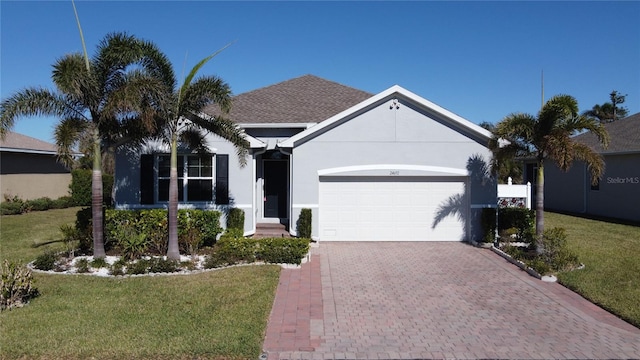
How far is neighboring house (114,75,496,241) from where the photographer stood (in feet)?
43.4

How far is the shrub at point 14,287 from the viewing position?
23.0 feet

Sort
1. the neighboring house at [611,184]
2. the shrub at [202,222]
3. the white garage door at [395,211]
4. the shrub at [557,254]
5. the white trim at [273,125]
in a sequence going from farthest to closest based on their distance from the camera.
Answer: the neighboring house at [611,184] → the white trim at [273,125] → the white garage door at [395,211] → the shrub at [202,222] → the shrub at [557,254]

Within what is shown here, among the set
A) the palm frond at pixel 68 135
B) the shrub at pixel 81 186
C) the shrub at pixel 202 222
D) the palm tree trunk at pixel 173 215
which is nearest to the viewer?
the palm frond at pixel 68 135

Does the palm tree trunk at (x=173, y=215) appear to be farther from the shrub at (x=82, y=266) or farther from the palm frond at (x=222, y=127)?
the shrub at (x=82, y=266)

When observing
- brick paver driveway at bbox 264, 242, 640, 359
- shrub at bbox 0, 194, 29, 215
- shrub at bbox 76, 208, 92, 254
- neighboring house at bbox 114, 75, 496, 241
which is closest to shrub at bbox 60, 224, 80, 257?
shrub at bbox 76, 208, 92, 254

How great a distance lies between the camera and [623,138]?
64.5 feet

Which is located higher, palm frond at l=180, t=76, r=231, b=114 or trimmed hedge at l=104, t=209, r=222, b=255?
palm frond at l=180, t=76, r=231, b=114

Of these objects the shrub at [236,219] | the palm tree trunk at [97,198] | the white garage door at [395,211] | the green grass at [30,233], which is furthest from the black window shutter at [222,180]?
the green grass at [30,233]

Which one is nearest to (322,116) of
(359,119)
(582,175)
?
(359,119)

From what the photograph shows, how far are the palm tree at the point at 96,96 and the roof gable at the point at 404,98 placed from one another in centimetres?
468

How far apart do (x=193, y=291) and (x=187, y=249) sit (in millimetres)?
3605

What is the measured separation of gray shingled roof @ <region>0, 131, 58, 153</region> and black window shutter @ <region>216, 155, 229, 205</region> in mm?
12702

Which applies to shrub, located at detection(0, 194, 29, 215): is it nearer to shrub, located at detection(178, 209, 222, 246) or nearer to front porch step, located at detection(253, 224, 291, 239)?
shrub, located at detection(178, 209, 222, 246)

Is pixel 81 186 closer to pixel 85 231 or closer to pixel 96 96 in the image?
pixel 85 231
